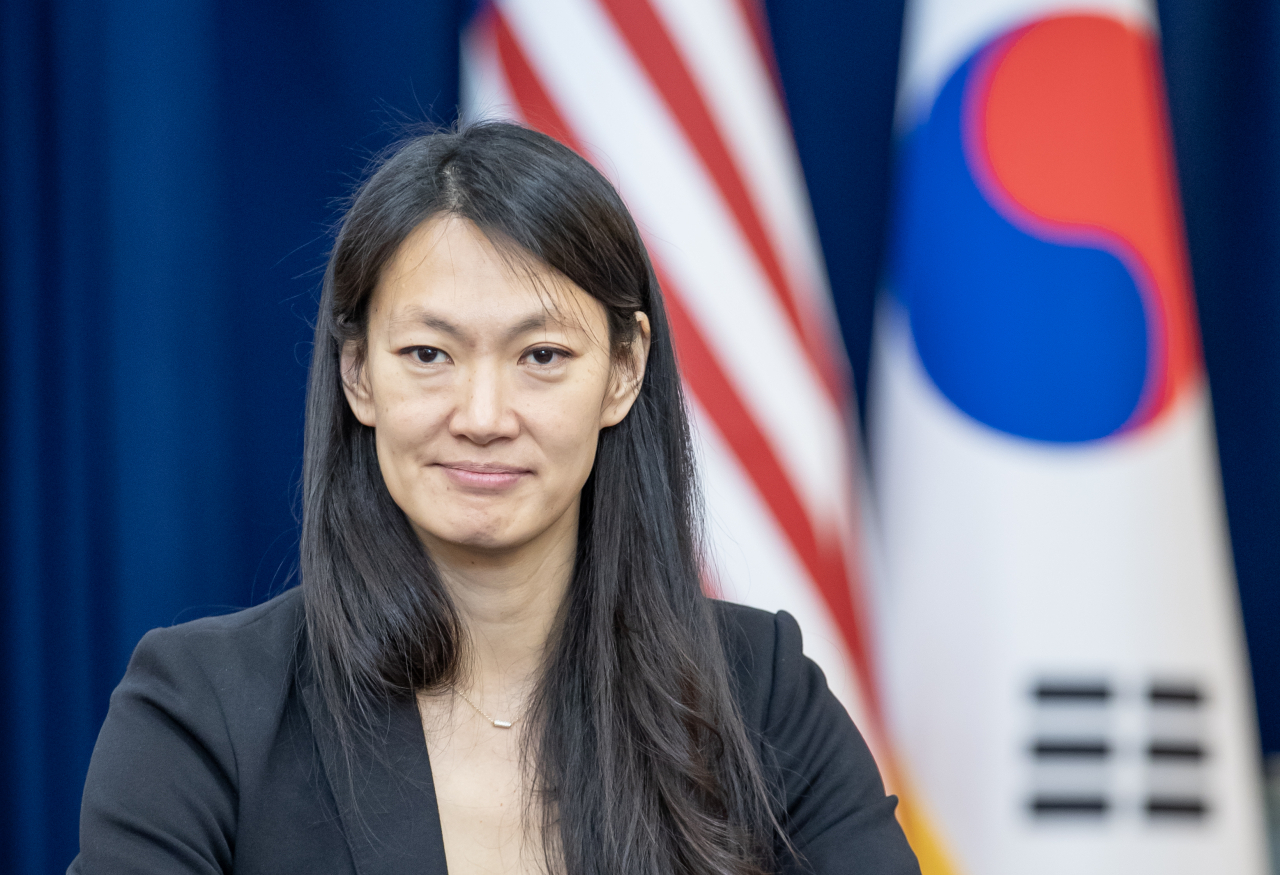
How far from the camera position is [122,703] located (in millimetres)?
911

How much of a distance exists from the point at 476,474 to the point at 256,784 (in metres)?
0.29

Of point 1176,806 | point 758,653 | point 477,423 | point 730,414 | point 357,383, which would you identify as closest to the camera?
point 477,423

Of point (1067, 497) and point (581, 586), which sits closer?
point (581, 586)

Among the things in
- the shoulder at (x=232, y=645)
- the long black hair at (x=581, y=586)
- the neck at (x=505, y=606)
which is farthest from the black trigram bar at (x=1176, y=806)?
the shoulder at (x=232, y=645)

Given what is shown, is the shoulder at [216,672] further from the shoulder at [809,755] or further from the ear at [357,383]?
the shoulder at [809,755]

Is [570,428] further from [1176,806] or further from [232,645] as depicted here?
[1176,806]

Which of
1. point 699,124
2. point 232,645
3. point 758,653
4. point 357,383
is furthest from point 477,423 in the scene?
point 699,124

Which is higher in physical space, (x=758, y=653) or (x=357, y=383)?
(x=357, y=383)

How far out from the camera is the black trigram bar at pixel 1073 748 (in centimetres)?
134

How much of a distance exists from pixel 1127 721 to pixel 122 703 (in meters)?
1.04

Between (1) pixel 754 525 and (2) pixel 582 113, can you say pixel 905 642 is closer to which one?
(1) pixel 754 525

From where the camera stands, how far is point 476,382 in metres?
0.92

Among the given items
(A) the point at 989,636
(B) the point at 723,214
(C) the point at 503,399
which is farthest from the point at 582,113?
(A) the point at 989,636

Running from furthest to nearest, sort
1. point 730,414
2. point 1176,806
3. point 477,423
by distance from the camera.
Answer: point 730,414 < point 1176,806 < point 477,423
